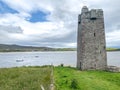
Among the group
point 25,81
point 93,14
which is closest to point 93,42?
point 93,14

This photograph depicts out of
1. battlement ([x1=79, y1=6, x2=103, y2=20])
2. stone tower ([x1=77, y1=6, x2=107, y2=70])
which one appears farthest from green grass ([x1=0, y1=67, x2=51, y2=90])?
battlement ([x1=79, y1=6, x2=103, y2=20])

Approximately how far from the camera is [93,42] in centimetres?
3922

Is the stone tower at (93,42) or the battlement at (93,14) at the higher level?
the battlement at (93,14)

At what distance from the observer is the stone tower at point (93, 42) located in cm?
3906

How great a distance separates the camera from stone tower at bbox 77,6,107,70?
1538 inches

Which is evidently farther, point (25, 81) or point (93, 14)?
point (93, 14)

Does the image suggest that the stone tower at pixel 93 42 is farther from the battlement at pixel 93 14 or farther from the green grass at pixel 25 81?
the green grass at pixel 25 81

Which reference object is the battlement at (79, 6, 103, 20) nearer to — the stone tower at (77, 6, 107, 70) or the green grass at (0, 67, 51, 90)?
the stone tower at (77, 6, 107, 70)

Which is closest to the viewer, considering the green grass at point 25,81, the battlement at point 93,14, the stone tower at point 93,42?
the green grass at point 25,81

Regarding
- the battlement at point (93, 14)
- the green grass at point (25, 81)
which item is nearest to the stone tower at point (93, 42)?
the battlement at point (93, 14)

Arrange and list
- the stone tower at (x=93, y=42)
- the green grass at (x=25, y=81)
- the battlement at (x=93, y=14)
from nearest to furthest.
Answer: the green grass at (x=25, y=81), the stone tower at (x=93, y=42), the battlement at (x=93, y=14)

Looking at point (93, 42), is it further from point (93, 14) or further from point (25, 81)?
point (25, 81)

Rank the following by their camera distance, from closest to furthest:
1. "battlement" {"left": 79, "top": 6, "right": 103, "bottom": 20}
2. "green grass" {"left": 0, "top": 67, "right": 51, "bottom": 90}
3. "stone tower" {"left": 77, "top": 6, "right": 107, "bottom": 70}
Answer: "green grass" {"left": 0, "top": 67, "right": 51, "bottom": 90} → "stone tower" {"left": 77, "top": 6, "right": 107, "bottom": 70} → "battlement" {"left": 79, "top": 6, "right": 103, "bottom": 20}

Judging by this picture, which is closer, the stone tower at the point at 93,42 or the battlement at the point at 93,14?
the stone tower at the point at 93,42
